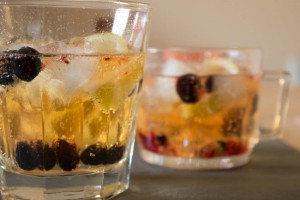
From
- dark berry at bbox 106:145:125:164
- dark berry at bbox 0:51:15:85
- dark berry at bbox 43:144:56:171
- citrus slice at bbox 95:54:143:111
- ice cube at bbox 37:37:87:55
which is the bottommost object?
dark berry at bbox 106:145:125:164

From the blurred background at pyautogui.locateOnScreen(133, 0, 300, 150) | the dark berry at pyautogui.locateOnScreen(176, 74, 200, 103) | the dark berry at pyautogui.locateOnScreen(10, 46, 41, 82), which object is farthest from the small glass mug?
the blurred background at pyautogui.locateOnScreen(133, 0, 300, 150)

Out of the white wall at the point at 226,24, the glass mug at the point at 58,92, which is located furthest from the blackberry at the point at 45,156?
the white wall at the point at 226,24

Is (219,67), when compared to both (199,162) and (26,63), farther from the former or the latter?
(26,63)

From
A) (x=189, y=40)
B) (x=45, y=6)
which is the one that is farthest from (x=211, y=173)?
(x=189, y=40)

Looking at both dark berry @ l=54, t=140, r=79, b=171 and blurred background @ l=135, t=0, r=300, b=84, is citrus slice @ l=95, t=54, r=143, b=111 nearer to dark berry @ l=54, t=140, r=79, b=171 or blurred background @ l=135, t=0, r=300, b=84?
dark berry @ l=54, t=140, r=79, b=171

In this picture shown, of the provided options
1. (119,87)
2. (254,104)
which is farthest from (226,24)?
(119,87)

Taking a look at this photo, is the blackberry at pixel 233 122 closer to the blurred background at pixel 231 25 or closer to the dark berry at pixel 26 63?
the dark berry at pixel 26 63
